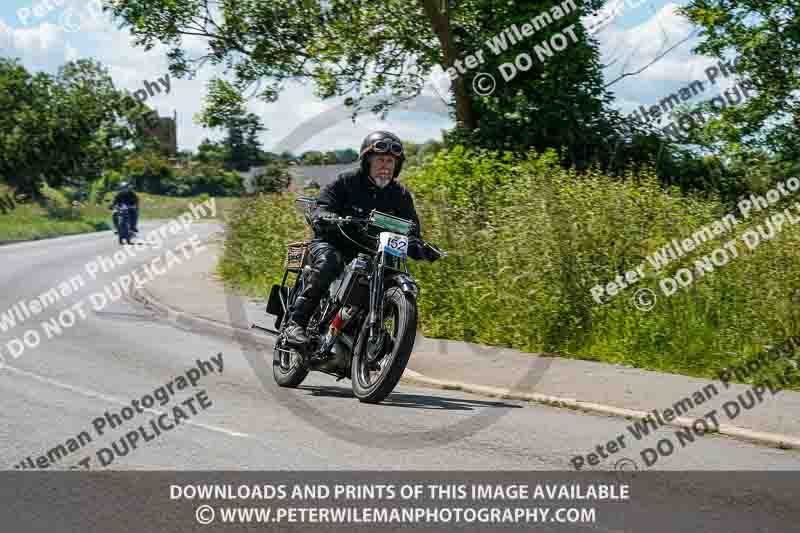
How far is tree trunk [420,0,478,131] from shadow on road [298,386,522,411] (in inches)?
462

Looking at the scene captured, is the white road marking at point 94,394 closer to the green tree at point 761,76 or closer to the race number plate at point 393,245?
the race number plate at point 393,245

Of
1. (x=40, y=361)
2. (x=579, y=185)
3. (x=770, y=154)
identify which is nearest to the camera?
(x=40, y=361)

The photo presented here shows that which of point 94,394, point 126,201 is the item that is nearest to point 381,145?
point 94,394

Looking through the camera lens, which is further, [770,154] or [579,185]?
[770,154]

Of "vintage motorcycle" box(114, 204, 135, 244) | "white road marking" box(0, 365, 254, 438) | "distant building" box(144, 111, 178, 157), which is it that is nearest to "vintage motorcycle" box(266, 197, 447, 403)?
"white road marking" box(0, 365, 254, 438)

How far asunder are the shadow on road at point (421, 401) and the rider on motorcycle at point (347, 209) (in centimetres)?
67

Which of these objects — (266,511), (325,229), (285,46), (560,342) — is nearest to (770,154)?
(560,342)

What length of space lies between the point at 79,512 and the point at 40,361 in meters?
6.59

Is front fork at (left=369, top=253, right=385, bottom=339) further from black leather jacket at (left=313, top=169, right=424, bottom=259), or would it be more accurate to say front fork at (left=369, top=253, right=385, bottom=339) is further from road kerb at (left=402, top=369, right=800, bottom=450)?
road kerb at (left=402, top=369, right=800, bottom=450)

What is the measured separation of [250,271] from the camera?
2092 centimetres

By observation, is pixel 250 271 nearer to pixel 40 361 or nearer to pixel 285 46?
pixel 285 46

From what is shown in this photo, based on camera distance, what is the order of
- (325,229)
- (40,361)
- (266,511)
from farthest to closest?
(40,361) < (325,229) < (266,511)

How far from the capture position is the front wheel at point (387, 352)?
25.3 feet

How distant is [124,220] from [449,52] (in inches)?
721
